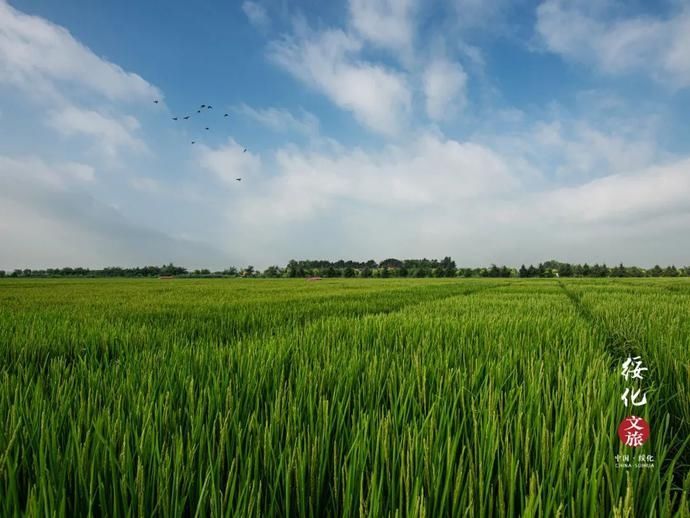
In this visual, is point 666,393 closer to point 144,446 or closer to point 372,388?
point 372,388

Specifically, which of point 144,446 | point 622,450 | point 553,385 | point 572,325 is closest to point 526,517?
point 622,450

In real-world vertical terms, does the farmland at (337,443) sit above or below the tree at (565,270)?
below

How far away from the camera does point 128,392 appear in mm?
1274

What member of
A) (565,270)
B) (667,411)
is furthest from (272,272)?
(667,411)

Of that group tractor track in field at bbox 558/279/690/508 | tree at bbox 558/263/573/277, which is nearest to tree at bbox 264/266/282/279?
tree at bbox 558/263/573/277

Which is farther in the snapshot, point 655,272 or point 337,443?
point 655,272

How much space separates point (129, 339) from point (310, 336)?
137 centimetres

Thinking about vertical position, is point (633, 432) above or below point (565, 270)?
below

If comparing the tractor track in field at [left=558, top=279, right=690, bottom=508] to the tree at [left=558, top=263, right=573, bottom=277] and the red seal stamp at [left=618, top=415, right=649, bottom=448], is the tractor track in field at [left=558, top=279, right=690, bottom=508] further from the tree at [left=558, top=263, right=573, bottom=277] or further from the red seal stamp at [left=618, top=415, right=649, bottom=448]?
the tree at [left=558, top=263, right=573, bottom=277]

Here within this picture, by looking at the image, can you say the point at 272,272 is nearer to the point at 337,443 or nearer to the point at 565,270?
the point at 565,270

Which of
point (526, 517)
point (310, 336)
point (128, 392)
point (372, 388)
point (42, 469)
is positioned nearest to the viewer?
point (526, 517)

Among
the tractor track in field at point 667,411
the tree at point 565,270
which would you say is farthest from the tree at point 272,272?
the tractor track in field at point 667,411

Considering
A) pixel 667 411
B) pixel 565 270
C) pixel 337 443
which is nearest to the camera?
pixel 337 443

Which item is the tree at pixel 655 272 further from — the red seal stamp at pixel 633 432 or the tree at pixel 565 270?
→ the red seal stamp at pixel 633 432
